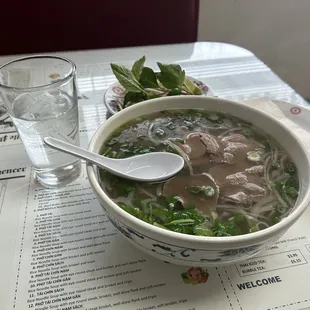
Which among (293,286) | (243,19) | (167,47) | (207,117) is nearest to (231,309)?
(293,286)

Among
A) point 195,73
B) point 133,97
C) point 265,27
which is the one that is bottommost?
point 265,27

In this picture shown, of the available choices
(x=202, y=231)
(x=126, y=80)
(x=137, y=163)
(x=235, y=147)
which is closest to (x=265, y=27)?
(x=126, y=80)

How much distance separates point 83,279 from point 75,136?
33 cm

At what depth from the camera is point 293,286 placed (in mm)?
607

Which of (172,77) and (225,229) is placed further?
(172,77)

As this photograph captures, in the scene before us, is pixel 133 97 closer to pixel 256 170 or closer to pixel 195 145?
pixel 195 145

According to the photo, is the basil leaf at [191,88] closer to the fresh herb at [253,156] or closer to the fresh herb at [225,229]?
the fresh herb at [253,156]

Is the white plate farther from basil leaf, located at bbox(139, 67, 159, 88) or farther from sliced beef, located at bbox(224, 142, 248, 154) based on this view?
sliced beef, located at bbox(224, 142, 248, 154)

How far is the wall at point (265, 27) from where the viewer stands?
2228 mm

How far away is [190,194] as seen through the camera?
642 mm

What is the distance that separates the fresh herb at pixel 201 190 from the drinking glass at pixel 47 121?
0.28 meters

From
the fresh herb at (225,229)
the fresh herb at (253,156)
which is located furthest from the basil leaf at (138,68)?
the fresh herb at (225,229)

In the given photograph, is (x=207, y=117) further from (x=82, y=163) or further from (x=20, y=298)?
(x=20, y=298)

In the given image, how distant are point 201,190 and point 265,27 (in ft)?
6.44
